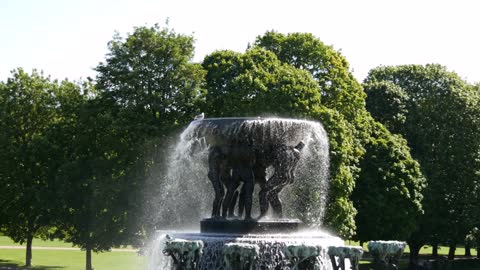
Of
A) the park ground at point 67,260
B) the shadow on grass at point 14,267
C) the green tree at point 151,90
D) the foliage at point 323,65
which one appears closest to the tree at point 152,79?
the green tree at point 151,90

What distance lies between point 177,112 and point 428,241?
2503 centimetres

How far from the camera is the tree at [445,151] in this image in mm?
56281

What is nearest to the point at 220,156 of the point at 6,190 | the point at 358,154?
the point at 358,154

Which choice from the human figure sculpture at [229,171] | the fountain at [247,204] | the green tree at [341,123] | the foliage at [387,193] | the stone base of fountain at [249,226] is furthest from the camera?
the foliage at [387,193]

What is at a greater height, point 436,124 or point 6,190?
point 436,124

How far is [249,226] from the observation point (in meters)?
22.4

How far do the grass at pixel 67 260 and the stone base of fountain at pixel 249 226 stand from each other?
1041 inches

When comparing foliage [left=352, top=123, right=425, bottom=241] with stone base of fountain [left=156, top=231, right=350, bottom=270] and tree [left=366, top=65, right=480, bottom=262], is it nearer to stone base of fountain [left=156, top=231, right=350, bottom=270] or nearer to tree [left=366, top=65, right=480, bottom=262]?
tree [left=366, top=65, right=480, bottom=262]

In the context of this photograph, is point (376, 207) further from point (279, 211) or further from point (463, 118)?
point (279, 211)

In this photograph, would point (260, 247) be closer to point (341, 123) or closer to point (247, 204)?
point (247, 204)

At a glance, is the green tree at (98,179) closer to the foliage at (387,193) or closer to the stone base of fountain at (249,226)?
the foliage at (387,193)

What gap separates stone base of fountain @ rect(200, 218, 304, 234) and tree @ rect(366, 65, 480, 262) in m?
33.4

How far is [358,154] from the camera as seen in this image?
48406 mm

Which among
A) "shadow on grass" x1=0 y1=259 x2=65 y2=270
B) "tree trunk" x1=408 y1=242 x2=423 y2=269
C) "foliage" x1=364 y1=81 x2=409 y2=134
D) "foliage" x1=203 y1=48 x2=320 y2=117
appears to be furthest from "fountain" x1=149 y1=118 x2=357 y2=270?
"tree trunk" x1=408 y1=242 x2=423 y2=269
